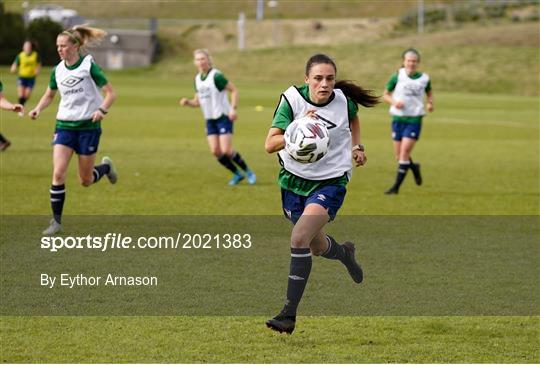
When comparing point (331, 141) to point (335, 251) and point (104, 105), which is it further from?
point (104, 105)

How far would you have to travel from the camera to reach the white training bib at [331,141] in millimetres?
9078

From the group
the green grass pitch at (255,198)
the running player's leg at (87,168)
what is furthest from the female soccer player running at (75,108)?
the green grass pitch at (255,198)

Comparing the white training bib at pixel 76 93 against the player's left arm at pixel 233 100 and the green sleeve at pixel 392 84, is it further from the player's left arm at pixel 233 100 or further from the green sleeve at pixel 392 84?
the green sleeve at pixel 392 84

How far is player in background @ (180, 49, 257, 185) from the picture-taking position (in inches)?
714

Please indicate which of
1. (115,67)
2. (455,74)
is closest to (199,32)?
(115,67)

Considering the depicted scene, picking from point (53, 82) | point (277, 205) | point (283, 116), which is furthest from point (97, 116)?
point (283, 116)

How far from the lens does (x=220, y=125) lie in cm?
1853

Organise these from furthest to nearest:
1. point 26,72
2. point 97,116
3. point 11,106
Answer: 1. point 26,72
2. point 97,116
3. point 11,106

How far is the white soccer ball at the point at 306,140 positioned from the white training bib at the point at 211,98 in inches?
375

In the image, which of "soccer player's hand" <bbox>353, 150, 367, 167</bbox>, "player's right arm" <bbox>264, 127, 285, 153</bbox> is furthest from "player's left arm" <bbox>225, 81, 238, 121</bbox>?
"soccer player's hand" <bbox>353, 150, 367, 167</bbox>

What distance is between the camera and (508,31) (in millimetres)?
70000

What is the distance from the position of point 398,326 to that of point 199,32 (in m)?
79.2

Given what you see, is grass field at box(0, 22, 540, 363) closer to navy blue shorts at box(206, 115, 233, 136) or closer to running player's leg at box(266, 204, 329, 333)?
running player's leg at box(266, 204, 329, 333)

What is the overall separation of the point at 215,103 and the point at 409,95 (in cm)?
318
